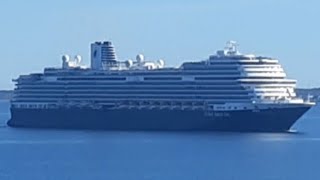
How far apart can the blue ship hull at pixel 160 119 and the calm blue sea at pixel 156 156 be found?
1.26m

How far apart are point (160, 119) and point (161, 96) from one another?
5.89ft

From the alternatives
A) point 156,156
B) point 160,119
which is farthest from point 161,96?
point 156,156

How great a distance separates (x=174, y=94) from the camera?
107 m

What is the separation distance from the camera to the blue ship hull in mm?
102000

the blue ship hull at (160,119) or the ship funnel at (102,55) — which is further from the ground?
the ship funnel at (102,55)

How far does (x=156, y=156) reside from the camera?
8256 cm

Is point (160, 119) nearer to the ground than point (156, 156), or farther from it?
farther from it

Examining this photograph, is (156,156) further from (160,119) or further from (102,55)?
(102,55)

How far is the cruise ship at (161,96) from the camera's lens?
103 m

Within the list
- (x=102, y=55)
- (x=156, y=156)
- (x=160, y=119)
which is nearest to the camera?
(x=156, y=156)

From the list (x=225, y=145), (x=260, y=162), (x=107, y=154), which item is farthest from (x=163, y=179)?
(x=225, y=145)

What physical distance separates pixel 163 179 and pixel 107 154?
766 inches

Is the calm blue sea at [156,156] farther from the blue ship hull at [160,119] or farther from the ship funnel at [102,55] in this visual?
the ship funnel at [102,55]

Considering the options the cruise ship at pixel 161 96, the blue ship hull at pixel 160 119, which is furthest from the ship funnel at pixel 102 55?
the blue ship hull at pixel 160 119
